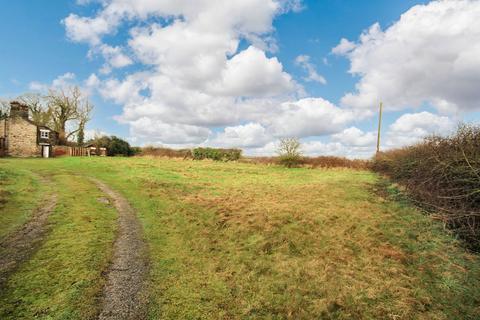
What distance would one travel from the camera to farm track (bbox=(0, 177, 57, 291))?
6.38 metres

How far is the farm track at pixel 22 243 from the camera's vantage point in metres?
6.38

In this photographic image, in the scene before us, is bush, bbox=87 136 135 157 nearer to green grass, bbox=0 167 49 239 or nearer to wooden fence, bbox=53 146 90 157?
wooden fence, bbox=53 146 90 157

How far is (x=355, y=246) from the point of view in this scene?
8531mm

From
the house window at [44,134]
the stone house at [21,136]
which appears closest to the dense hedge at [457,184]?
the stone house at [21,136]

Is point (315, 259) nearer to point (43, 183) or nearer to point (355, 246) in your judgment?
point (355, 246)

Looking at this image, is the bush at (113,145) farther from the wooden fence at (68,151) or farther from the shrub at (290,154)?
the shrub at (290,154)

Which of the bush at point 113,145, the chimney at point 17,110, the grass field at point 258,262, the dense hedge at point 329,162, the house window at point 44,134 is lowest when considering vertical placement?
the grass field at point 258,262

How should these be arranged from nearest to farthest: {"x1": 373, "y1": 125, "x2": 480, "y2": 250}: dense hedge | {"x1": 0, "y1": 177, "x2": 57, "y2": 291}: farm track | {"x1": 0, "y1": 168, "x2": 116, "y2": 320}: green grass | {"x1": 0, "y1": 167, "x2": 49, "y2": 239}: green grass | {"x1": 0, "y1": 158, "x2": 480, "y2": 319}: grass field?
1. {"x1": 0, "y1": 168, "x2": 116, "y2": 320}: green grass
2. {"x1": 0, "y1": 158, "x2": 480, "y2": 319}: grass field
3. {"x1": 0, "y1": 177, "x2": 57, "y2": 291}: farm track
4. {"x1": 373, "y1": 125, "x2": 480, "y2": 250}: dense hedge
5. {"x1": 0, "y1": 167, "x2": 49, "y2": 239}: green grass

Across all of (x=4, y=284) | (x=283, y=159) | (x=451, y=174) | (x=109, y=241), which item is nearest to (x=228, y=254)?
(x=109, y=241)

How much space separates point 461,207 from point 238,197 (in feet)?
31.7

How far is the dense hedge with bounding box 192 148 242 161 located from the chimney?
2469 centimetres

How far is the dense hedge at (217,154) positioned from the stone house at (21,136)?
21581 millimetres

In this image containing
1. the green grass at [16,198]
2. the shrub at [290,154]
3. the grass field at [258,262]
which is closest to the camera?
the grass field at [258,262]

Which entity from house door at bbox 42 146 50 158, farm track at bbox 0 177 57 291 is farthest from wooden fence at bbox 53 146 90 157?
farm track at bbox 0 177 57 291
